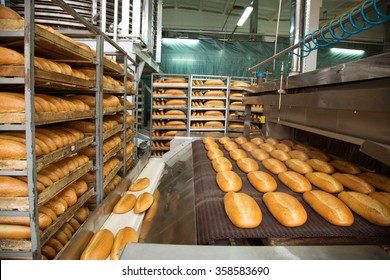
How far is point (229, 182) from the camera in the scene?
1.33 m

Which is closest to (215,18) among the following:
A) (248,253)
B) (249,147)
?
(249,147)

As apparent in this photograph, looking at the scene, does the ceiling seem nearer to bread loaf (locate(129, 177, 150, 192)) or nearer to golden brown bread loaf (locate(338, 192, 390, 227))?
bread loaf (locate(129, 177, 150, 192))

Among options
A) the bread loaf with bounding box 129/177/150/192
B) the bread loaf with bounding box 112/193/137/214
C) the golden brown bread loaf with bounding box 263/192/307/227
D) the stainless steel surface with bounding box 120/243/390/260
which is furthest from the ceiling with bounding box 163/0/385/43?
the stainless steel surface with bounding box 120/243/390/260

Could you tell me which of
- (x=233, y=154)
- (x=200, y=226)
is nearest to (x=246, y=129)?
(x=233, y=154)

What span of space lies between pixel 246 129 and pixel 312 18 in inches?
69.0

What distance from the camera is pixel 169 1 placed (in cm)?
866

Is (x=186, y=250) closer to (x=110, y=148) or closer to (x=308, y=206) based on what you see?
(x=308, y=206)

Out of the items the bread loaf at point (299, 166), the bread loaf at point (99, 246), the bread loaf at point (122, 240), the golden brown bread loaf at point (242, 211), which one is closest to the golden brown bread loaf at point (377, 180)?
the bread loaf at point (299, 166)

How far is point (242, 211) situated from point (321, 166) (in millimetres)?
819

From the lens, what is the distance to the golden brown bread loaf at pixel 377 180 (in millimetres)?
1245

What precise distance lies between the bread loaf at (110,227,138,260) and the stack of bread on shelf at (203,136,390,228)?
2.05ft

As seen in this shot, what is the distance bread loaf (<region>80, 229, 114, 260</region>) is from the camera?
4.54 feet

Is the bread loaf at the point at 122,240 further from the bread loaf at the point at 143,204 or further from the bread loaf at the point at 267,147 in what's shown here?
the bread loaf at the point at 267,147

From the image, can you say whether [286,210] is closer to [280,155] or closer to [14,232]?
[280,155]
